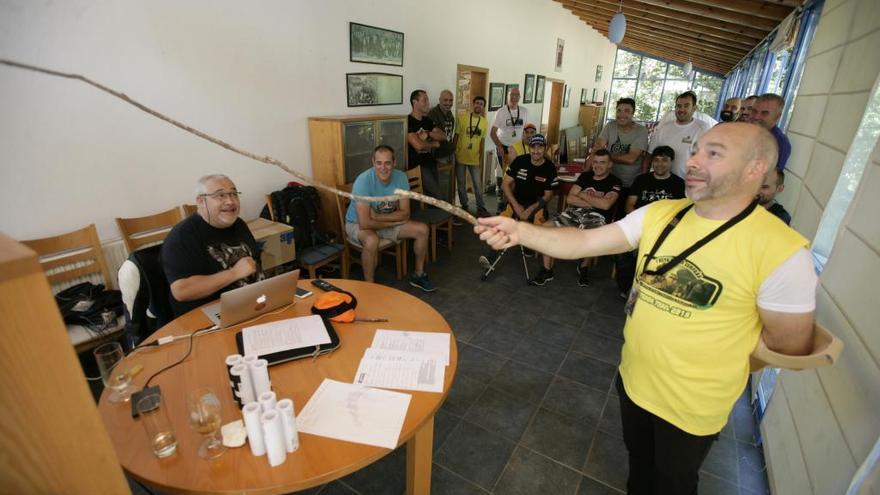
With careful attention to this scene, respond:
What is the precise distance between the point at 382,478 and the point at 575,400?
124 centimetres

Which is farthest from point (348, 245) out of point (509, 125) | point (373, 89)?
point (509, 125)

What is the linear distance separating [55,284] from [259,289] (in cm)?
176

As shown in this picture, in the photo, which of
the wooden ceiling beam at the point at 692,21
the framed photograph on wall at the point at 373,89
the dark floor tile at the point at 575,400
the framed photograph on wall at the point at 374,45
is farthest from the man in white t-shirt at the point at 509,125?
the dark floor tile at the point at 575,400

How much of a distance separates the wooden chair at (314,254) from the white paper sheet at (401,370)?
191 centimetres

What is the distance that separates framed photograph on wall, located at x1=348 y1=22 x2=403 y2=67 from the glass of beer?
3739 millimetres

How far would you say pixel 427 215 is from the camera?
165 inches

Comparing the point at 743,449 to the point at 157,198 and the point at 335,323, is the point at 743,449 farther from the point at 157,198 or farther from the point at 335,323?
the point at 157,198

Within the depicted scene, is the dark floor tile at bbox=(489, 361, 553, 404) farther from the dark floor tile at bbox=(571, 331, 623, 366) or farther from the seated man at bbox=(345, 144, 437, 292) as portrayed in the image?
the seated man at bbox=(345, 144, 437, 292)

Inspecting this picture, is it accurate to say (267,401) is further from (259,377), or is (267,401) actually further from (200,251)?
(200,251)

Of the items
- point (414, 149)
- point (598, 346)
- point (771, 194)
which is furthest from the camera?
point (414, 149)

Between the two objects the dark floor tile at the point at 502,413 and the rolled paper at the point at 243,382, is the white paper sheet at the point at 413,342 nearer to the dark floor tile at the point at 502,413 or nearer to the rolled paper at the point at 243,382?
the rolled paper at the point at 243,382

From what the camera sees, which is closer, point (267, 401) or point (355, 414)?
point (267, 401)

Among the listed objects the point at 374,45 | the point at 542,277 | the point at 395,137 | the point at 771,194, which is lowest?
the point at 542,277

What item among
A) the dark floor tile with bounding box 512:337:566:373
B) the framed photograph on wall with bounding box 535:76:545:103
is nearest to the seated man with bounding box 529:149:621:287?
the dark floor tile with bounding box 512:337:566:373
